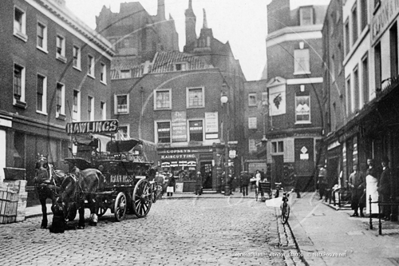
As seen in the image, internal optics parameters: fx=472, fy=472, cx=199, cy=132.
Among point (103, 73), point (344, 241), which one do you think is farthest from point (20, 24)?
point (344, 241)

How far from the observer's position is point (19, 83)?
1908cm

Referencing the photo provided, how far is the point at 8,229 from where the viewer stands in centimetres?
1089

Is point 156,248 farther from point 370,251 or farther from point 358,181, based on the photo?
point 358,181

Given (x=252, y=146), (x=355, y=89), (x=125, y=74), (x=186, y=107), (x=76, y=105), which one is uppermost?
(x=125, y=74)

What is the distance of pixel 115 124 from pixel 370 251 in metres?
7.92

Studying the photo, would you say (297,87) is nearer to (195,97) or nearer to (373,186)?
(195,97)

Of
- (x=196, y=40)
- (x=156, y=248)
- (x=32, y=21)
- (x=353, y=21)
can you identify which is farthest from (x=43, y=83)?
(x=196, y=40)

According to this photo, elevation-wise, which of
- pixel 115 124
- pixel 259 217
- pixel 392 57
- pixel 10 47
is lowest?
pixel 259 217

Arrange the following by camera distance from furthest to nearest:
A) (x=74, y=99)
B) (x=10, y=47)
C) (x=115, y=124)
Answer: (x=74, y=99)
(x=10, y=47)
(x=115, y=124)

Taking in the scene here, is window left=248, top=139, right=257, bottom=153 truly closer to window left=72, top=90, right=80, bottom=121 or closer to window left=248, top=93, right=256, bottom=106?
window left=248, top=93, right=256, bottom=106

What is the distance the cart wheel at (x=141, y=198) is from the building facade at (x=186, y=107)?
20765 millimetres

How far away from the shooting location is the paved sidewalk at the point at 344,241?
670cm

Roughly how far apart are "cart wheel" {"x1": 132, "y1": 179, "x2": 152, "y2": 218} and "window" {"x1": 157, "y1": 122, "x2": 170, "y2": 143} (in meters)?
24.3

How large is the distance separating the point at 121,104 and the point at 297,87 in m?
15.1
